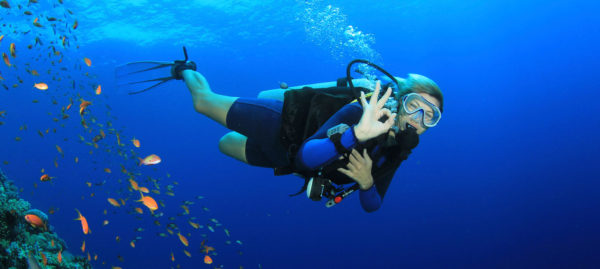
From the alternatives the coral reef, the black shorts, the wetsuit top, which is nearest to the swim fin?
the black shorts

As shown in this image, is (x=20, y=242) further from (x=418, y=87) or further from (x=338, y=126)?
(x=418, y=87)

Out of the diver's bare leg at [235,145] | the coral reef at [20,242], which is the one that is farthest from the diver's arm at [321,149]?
the coral reef at [20,242]

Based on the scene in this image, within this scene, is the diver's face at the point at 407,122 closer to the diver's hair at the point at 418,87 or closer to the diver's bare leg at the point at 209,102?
the diver's hair at the point at 418,87

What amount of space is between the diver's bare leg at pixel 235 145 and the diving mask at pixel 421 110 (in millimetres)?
2112

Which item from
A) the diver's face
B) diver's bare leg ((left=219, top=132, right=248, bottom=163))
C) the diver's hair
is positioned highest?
the diver's hair

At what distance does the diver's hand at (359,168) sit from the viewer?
2705 mm

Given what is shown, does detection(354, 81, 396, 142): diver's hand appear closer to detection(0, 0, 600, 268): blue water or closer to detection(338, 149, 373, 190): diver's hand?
detection(338, 149, 373, 190): diver's hand

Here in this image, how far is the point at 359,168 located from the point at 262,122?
1.17 m

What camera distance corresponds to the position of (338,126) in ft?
7.84

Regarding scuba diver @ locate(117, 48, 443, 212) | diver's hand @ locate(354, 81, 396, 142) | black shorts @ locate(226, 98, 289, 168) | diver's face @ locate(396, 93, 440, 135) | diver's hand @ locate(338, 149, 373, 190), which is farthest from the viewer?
black shorts @ locate(226, 98, 289, 168)

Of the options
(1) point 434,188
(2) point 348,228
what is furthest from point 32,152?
(1) point 434,188

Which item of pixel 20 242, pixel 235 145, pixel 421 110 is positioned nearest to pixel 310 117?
pixel 421 110

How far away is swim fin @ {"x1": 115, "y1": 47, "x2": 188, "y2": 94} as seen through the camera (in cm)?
485

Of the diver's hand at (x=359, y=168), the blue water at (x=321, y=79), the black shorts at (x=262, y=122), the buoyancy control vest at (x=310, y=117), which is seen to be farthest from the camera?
the blue water at (x=321, y=79)
